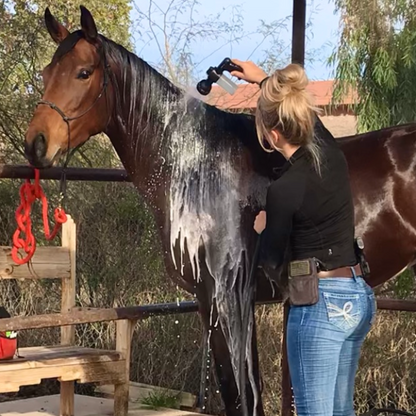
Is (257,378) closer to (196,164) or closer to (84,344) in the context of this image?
(196,164)

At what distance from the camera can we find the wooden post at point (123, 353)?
403cm

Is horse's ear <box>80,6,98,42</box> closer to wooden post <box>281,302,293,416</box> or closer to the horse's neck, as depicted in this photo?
the horse's neck

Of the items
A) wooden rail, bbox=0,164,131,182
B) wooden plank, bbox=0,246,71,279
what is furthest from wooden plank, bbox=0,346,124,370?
wooden rail, bbox=0,164,131,182

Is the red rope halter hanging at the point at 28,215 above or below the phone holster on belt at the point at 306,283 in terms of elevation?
above

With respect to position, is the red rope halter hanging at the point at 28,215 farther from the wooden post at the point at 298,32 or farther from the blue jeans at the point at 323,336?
the wooden post at the point at 298,32

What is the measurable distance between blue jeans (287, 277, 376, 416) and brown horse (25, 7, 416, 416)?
881 millimetres

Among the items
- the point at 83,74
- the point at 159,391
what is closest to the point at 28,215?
the point at 83,74

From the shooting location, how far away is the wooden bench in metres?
3.68

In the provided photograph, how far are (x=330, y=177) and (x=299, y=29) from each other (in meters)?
1.81

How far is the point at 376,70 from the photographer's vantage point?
30.2ft

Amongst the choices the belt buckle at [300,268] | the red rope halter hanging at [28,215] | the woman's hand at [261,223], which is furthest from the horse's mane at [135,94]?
the belt buckle at [300,268]

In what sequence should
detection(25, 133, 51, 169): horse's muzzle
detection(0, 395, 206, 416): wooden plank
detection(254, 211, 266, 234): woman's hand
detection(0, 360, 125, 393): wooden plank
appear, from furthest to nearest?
detection(0, 395, 206, 416): wooden plank < detection(0, 360, 125, 393): wooden plank < detection(25, 133, 51, 169): horse's muzzle < detection(254, 211, 266, 234): woman's hand

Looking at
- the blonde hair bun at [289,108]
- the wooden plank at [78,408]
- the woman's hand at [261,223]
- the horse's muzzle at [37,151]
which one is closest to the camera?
the blonde hair bun at [289,108]

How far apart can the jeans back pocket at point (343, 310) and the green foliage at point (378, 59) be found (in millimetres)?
6122
